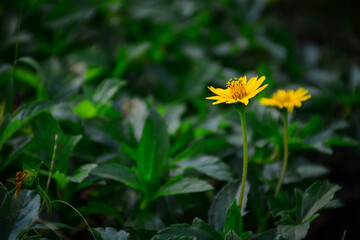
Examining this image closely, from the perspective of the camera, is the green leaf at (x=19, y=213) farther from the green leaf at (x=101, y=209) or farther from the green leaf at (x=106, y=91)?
the green leaf at (x=106, y=91)

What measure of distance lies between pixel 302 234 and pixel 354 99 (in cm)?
105

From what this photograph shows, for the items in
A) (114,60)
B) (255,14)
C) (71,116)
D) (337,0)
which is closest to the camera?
(71,116)

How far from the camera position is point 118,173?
111 cm

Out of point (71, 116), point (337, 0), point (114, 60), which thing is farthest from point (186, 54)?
point (337, 0)

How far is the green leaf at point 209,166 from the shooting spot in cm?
116

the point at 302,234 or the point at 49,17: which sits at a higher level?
the point at 49,17

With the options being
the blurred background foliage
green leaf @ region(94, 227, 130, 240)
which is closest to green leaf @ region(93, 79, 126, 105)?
the blurred background foliage

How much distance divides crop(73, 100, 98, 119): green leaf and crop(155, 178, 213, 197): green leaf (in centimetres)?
44

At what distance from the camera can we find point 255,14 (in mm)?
2283

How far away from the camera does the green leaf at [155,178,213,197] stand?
1049 mm

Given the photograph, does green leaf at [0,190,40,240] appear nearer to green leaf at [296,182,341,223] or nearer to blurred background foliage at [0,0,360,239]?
blurred background foliage at [0,0,360,239]

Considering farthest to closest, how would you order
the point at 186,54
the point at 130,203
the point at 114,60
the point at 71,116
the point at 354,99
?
the point at 186,54
the point at 114,60
the point at 354,99
the point at 71,116
the point at 130,203

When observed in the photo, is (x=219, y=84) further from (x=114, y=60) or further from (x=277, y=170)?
(x=277, y=170)

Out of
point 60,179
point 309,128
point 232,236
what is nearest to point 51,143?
point 60,179
